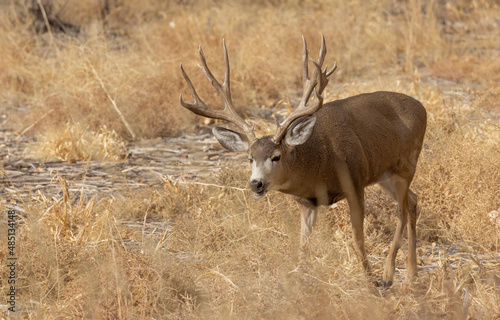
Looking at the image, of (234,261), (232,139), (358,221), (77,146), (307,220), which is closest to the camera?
(234,261)

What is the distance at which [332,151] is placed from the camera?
590 cm

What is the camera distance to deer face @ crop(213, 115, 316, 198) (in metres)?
5.63

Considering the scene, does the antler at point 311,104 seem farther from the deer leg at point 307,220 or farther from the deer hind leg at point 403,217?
the deer hind leg at point 403,217

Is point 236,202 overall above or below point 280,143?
below

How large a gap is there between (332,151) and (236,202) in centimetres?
142

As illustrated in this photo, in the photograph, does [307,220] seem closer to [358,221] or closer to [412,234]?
[358,221]

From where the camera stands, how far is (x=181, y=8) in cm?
1550

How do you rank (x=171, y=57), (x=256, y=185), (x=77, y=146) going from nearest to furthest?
(x=256, y=185) → (x=77, y=146) → (x=171, y=57)

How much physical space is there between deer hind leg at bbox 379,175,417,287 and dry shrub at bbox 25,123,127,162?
3.89 metres

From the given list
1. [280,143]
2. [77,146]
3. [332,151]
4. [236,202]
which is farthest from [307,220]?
[77,146]

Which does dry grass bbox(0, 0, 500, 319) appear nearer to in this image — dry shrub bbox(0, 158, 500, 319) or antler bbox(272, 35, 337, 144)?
dry shrub bbox(0, 158, 500, 319)

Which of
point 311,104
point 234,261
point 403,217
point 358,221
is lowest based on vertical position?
point 403,217

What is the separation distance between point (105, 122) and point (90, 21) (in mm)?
6290

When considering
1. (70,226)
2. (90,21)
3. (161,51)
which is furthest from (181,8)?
(70,226)
